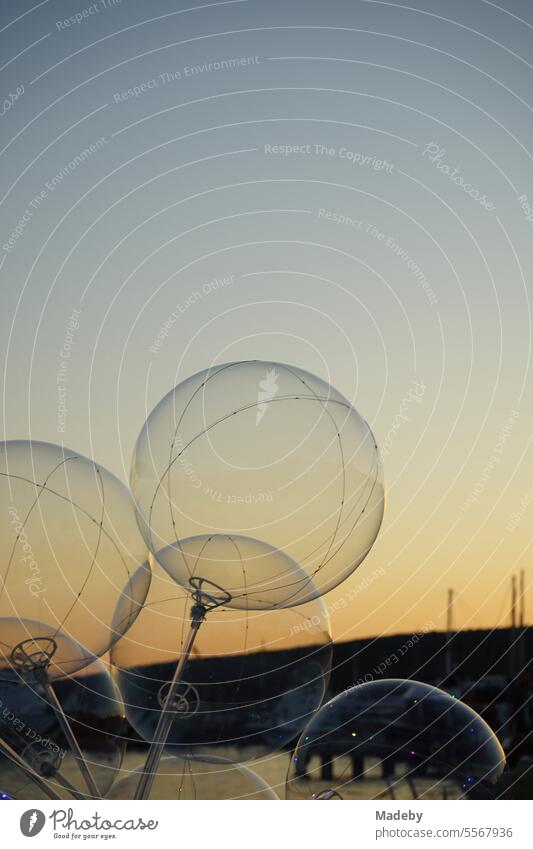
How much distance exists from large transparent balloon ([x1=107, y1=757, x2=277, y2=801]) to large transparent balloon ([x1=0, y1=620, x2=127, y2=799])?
10 centimetres

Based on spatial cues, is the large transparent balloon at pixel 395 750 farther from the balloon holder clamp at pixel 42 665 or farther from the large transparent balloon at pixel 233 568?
the balloon holder clamp at pixel 42 665

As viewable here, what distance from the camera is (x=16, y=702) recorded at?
15.9 ft

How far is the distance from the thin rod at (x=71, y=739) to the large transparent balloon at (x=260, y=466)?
76 cm

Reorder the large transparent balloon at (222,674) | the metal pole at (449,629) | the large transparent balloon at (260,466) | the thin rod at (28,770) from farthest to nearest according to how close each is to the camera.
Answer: the metal pole at (449,629) < the large transparent balloon at (222,674) < the thin rod at (28,770) < the large transparent balloon at (260,466)

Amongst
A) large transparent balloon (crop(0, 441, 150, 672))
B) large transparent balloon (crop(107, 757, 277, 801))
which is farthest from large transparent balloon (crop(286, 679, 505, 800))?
large transparent balloon (crop(0, 441, 150, 672))

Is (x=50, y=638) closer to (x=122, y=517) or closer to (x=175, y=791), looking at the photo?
(x=122, y=517)

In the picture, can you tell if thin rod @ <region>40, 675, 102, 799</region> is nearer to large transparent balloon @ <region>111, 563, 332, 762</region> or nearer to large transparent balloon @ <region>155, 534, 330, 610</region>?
large transparent balloon @ <region>111, 563, 332, 762</region>

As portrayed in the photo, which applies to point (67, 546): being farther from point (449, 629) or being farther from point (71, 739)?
point (449, 629)

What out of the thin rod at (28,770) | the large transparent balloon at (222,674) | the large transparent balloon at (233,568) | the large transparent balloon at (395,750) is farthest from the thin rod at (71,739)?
the large transparent balloon at (395,750)

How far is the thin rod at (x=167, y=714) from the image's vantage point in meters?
4.79

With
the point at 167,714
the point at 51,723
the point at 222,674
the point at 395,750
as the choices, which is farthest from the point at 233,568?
the point at 395,750
